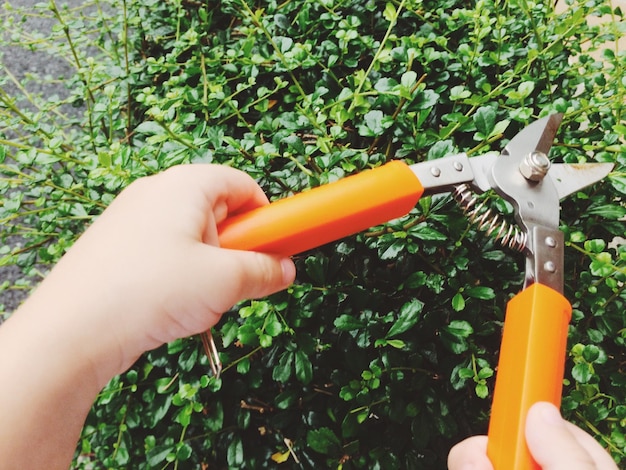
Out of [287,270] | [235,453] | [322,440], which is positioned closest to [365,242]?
[287,270]

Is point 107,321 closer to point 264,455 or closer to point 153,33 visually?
point 264,455

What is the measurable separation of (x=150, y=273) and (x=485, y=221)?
1.79 ft

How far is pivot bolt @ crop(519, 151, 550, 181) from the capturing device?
775 millimetres

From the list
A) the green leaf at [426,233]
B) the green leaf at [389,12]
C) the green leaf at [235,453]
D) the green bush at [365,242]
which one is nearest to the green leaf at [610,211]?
the green bush at [365,242]

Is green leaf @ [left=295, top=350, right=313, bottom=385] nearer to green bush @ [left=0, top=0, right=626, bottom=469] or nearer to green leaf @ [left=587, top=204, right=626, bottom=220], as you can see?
green bush @ [left=0, top=0, right=626, bottom=469]

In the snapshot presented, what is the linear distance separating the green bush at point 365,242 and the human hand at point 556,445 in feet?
0.62

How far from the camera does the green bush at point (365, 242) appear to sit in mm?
876

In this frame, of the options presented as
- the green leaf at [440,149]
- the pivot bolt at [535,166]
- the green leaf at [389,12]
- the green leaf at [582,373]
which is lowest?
the green leaf at [582,373]

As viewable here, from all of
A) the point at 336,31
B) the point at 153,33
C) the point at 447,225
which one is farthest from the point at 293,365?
the point at 153,33

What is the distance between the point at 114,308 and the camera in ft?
2.13

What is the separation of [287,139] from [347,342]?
36cm

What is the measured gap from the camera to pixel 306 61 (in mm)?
1007

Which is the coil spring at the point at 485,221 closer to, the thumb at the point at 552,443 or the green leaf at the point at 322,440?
the thumb at the point at 552,443

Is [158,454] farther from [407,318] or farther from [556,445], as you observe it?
[556,445]
